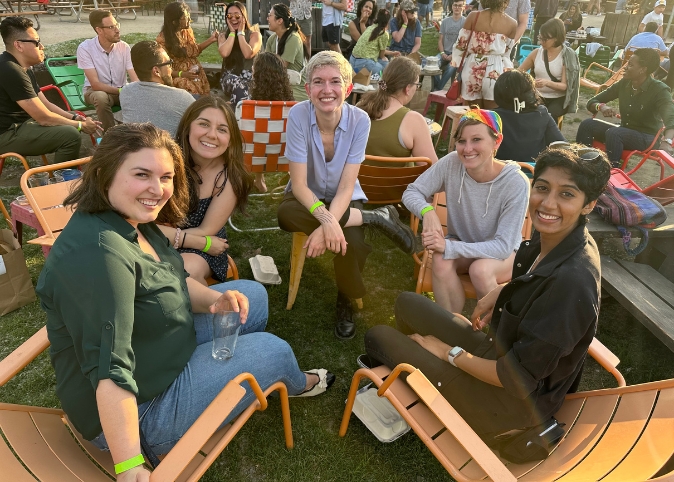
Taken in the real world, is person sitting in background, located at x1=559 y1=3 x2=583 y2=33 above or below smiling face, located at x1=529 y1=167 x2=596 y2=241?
below

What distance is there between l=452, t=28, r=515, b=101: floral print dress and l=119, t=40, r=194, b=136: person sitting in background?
11.3ft

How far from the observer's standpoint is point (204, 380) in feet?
6.17

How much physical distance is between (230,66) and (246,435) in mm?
5063

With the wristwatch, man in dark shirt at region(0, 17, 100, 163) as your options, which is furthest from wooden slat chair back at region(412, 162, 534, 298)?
man in dark shirt at region(0, 17, 100, 163)

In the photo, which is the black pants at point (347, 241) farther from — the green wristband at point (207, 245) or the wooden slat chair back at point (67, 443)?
the wooden slat chair back at point (67, 443)

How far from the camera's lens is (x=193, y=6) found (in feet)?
54.5

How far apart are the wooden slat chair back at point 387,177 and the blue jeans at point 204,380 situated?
1.63 meters

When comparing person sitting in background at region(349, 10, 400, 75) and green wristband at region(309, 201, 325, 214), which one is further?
person sitting in background at region(349, 10, 400, 75)

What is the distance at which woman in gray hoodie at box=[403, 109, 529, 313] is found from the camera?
276 cm

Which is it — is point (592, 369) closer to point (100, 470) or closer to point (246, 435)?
point (246, 435)

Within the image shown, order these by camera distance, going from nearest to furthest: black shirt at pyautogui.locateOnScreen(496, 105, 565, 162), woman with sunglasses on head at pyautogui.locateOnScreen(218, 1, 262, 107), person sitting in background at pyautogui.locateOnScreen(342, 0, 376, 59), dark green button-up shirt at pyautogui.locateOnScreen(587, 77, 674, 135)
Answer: black shirt at pyautogui.locateOnScreen(496, 105, 565, 162), dark green button-up shirt at pyautogui.locateOnScreen(587, 77, 674, 135), woman with sunglasses on head at pyautogui.locateOnScreen(218, 1, 262, 107), person sitting in background at pyautogui.locateOnScreen(342, 0, 376, 59)

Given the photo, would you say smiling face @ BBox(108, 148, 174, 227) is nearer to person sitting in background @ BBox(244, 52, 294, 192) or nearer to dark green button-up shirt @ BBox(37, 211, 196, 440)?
dark green button-up shirt @ BBox(37, 211, 196, 440)

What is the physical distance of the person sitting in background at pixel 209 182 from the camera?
9.00 feet

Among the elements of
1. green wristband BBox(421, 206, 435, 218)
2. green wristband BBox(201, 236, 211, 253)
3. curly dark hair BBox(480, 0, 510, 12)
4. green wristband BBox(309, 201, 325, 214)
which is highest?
curly dark hair BBox(480, 0, 510, 12)
